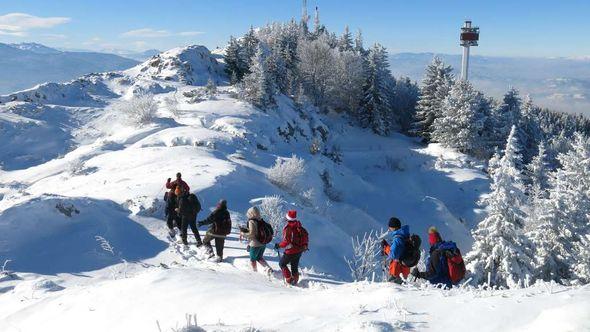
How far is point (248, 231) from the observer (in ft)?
33.8

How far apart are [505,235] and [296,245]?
40.7 ft

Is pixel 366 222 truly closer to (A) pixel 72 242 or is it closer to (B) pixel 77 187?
(B) pixel 77 187

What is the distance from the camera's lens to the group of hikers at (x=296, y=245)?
7793 mm

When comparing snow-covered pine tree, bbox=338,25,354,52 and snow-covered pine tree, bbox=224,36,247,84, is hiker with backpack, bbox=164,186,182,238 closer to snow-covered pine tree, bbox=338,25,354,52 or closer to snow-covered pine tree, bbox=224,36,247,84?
snow-covered pine tree, bbox=224,36,247,84

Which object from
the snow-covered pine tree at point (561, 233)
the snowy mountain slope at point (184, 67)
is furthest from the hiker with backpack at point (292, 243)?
the snowy mountain slope at point (184, 67)

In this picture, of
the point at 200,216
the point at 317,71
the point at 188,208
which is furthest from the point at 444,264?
the point at 317,71

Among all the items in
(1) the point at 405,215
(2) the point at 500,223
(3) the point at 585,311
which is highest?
(3) the point at 585,311

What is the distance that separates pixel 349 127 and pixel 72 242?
160 feet

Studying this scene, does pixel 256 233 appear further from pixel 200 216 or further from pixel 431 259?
pixel 200 216

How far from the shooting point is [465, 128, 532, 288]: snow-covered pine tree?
57.5ft

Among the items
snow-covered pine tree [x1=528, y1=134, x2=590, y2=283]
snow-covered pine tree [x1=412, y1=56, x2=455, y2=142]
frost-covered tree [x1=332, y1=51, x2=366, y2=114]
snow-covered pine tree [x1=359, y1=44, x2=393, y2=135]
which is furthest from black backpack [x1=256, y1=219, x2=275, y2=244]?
frost-covered tree [x1=332, y1=51, x2=366, y2=114]

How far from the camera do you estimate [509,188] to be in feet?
58.6

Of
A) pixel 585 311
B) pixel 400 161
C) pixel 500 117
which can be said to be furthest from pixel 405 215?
pixel 585 311

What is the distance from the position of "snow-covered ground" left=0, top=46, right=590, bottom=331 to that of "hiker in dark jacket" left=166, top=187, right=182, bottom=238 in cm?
43
